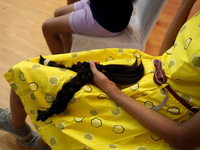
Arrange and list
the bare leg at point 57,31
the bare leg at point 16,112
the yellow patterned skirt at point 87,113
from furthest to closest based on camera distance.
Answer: the bare leg at point 57,31 < the bare leg at point 16,112 < the yellow patterned skirt at point 87,113

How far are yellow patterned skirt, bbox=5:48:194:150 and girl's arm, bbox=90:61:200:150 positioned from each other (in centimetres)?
3

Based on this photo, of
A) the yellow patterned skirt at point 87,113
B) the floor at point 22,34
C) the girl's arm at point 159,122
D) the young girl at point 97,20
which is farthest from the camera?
the floor at point 22,34

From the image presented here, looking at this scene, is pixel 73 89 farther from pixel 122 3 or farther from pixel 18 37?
pixel 18 37

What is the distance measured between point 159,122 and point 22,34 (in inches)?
59.7

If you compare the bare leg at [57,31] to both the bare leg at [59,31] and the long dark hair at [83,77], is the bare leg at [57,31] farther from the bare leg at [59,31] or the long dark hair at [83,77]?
the long dark hair at [83,77]

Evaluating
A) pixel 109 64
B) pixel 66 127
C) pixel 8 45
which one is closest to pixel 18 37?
pixel 8 45

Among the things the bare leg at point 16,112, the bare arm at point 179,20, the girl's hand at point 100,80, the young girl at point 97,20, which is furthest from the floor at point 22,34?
the bare arm at point 179,20

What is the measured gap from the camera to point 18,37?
1715mm

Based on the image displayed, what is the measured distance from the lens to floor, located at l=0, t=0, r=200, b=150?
52.0 inches

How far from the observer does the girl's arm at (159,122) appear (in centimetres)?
58

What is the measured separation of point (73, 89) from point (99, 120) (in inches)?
5.7

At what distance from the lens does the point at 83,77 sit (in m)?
0.75

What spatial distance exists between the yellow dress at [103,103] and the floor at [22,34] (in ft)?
1.57

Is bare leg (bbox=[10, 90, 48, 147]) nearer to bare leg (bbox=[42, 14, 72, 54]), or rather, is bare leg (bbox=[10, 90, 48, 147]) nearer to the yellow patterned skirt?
the yellow patterned skirt
